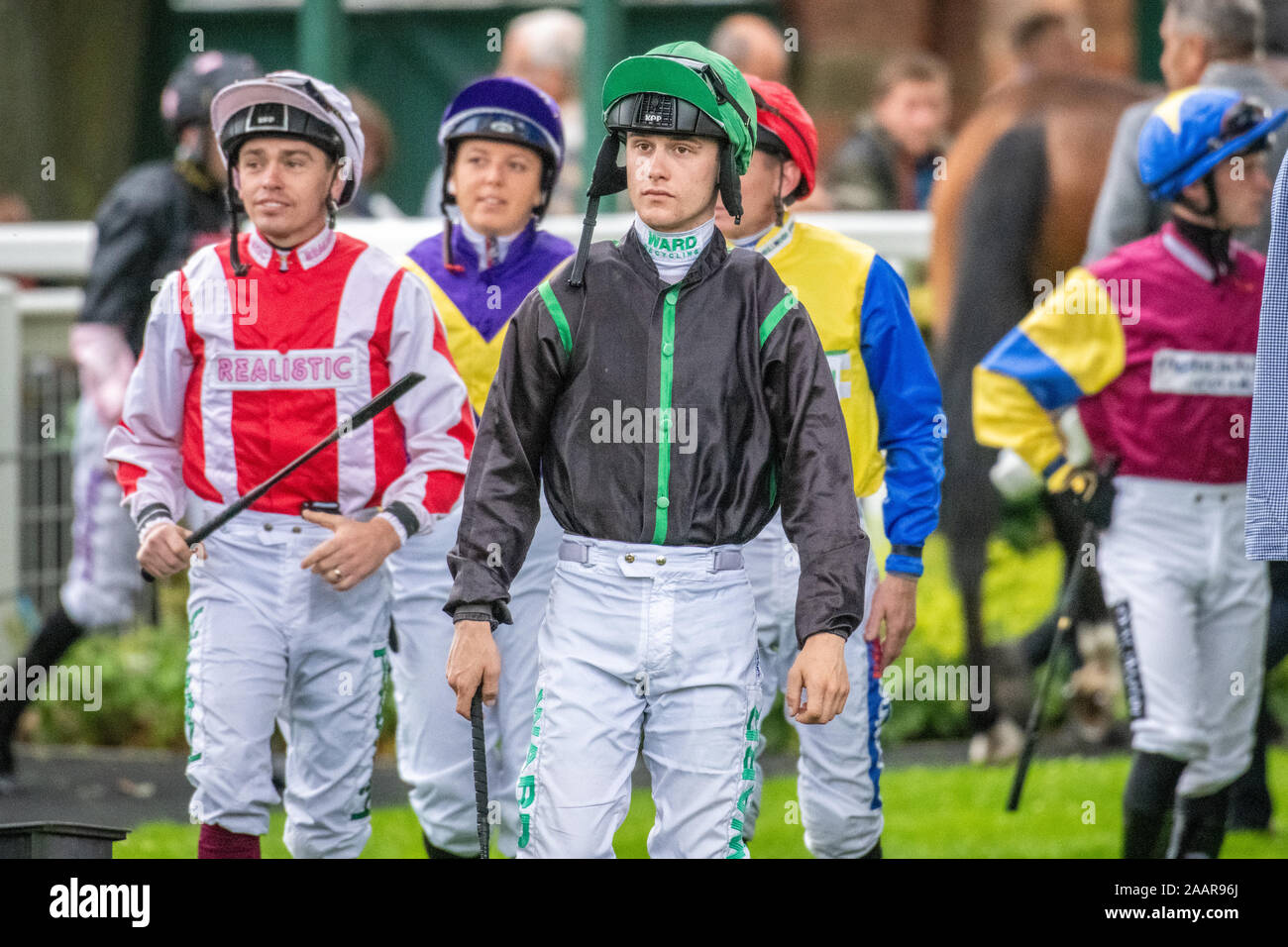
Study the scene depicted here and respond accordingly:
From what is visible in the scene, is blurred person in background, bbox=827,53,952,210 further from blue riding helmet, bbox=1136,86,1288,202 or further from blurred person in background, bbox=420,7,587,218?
blue riding helmet, bbox=1136,86,1288,202

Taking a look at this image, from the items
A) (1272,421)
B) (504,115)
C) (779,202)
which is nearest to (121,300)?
(504,115)

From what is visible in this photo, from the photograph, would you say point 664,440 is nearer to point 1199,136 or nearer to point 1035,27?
point 1199,136

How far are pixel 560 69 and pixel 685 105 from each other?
520 cm

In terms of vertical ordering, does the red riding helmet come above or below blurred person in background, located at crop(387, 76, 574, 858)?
above

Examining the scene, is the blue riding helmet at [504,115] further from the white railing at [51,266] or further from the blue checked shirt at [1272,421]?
the white railing at [51,266]

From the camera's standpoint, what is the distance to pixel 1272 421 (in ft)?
14.4

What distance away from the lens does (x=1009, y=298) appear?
24.4 ft

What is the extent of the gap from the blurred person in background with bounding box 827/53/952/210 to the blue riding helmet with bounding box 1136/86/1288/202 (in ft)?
11.5

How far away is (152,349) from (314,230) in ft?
1.48

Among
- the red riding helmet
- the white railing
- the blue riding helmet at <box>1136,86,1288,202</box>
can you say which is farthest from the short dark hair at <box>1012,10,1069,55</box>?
the red riding helmet

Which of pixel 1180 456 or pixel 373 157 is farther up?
pixel 373 157

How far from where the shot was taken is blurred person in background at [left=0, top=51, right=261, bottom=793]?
6.67m

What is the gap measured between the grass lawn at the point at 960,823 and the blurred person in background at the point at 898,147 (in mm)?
2858

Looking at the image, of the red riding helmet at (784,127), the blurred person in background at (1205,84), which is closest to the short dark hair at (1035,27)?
the blurred person in background at (1205,84)
